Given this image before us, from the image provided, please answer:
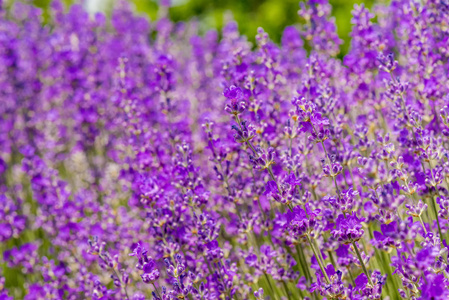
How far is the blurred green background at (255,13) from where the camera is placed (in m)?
10.2

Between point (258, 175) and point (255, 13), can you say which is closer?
point (258, 175)

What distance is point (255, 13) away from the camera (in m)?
13.3

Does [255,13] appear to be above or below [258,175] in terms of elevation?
above

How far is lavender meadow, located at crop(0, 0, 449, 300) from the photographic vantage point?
222 centimetres

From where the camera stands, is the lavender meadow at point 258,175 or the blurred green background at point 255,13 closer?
the lavender meadow at point 258,175

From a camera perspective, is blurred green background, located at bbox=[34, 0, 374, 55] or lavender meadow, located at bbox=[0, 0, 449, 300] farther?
blurred green background, located at bbox=[34, 0, 374, 55]

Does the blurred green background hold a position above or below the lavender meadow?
above

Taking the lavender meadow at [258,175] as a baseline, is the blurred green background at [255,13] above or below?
above

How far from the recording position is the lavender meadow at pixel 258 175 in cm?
222

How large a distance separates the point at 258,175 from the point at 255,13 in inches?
423

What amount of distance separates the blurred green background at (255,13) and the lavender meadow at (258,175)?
3.59m

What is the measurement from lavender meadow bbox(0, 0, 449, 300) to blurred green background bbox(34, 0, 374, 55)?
3594 millimetres

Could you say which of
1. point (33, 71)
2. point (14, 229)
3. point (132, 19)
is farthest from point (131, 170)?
point (132, 19)

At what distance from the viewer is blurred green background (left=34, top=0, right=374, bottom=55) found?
10.2 meters
